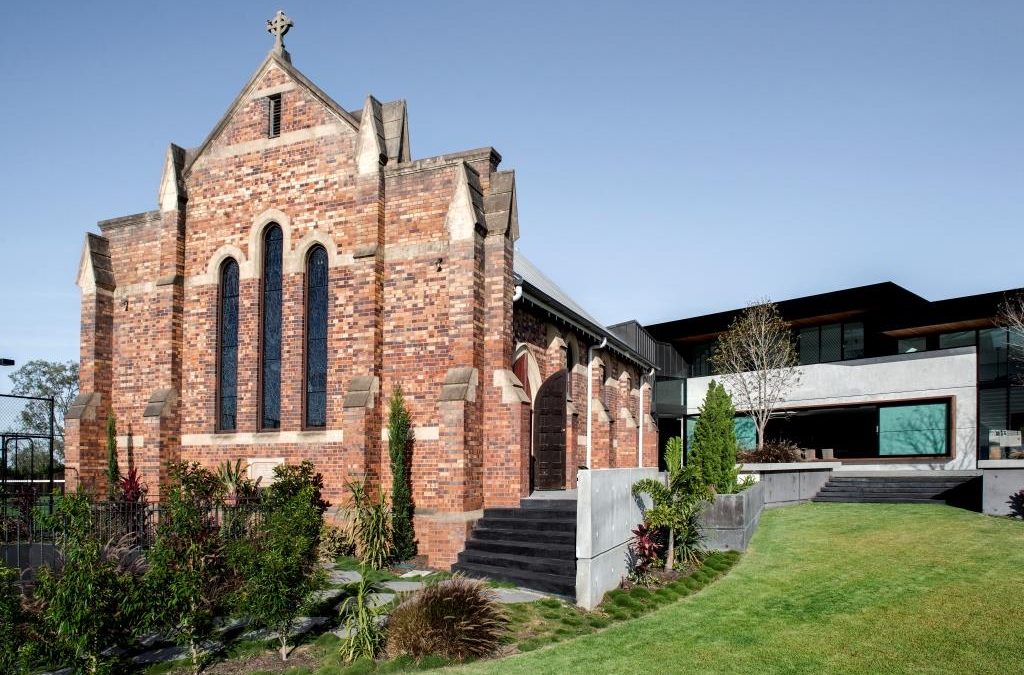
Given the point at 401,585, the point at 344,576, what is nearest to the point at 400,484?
the point at 344,576

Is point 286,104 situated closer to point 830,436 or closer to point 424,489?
point 424,489

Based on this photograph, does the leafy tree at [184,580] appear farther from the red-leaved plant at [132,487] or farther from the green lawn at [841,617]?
the red-leaved plant at [132,487]

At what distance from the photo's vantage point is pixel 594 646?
995cm

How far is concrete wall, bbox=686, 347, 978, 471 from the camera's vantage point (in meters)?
30.3

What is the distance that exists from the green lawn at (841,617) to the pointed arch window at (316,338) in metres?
8.92

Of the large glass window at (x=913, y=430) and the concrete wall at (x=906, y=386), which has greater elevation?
the concrete wall at (x=906, y=386)

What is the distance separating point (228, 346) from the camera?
18.6 metres

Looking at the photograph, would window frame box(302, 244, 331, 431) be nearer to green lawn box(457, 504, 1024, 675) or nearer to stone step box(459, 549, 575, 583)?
stone step box(459, 549, 575, 583)

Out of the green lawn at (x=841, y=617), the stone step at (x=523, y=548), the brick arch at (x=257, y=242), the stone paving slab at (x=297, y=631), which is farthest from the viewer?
the brick arch at (x=257, y=242)

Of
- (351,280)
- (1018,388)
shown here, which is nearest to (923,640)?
(351,280)

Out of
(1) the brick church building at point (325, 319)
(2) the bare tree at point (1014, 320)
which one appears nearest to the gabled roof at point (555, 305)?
(1) the brick church building at point (325, 319)

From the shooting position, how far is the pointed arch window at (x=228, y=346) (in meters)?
18.4

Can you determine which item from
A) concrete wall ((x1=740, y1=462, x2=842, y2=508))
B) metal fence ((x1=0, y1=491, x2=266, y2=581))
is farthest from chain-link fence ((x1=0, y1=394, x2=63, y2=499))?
concrete wall ((x1=740, y1=462, x2=842, y2=508))

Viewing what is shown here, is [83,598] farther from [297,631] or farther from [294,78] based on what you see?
[294,78]
